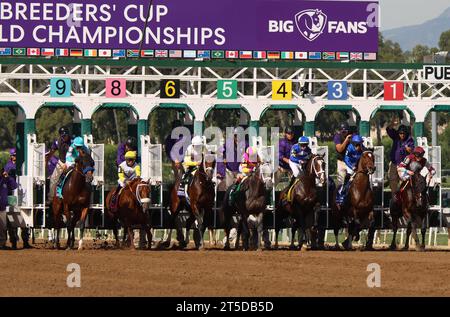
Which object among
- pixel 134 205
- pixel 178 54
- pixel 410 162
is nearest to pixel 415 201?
pixel 410 162

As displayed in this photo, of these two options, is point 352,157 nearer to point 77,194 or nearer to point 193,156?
point 193,156

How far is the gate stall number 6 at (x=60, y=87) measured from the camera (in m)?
25.3

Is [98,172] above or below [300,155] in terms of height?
below

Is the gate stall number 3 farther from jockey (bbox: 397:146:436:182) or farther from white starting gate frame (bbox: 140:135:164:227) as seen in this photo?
jockey (bbox: 397:146:436:182)

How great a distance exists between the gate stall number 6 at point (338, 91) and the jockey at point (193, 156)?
410 cm

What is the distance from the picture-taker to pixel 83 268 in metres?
18.1

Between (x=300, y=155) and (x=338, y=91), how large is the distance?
3756 millimetres

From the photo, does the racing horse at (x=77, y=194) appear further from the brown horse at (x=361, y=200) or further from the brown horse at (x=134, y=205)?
the brown horse at (x=361, y=200)

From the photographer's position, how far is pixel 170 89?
2562cm

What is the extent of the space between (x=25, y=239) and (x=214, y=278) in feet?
26.1

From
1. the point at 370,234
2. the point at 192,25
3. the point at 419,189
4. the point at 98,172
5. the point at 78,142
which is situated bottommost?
the point at 370,234

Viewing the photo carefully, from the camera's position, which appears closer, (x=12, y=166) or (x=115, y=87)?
(x=12, y=166)

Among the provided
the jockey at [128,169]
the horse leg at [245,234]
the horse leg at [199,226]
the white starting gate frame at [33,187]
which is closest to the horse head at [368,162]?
the horse leg at [245,234]
